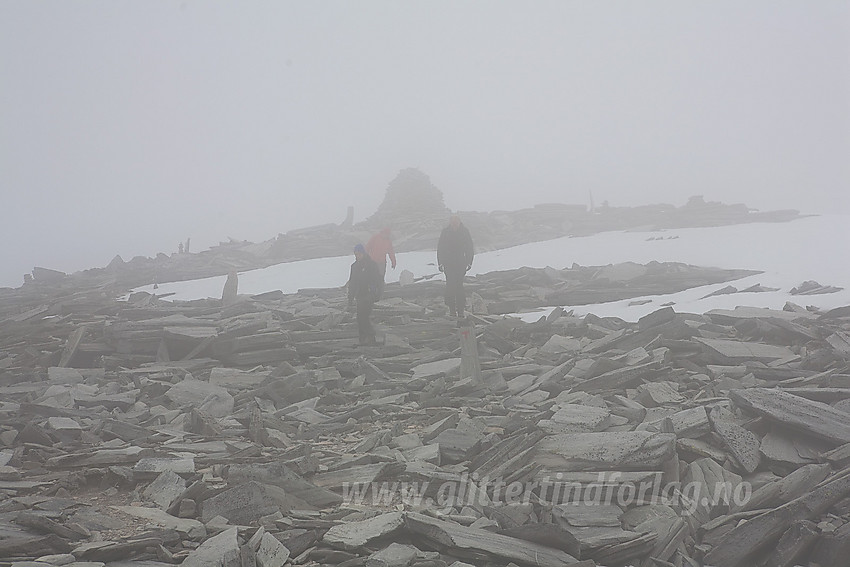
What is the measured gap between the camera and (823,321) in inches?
376

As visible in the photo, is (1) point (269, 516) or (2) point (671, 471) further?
(2) point (671, 471)

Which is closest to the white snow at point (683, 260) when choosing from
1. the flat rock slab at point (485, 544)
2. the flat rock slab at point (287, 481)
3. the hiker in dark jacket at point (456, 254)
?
the hiker in dark jacket at point (456, 254)

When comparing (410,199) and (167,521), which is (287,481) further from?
(410,199)

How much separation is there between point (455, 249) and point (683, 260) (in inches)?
477

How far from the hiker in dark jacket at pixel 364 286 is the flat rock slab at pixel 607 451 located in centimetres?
657

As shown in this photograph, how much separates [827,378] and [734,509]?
3.02 metres

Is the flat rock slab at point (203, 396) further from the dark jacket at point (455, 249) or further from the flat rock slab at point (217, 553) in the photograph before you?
the dark jacket at point (455, 249)

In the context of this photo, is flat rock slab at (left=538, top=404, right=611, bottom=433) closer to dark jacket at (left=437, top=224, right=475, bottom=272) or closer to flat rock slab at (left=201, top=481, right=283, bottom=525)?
flat rock slab at (left=201, top=481, right=283, bottom=525)

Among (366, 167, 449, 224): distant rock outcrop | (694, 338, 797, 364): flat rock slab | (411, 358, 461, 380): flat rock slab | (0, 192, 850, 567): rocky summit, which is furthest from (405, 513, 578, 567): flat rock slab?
(366, 167, 449, 224): distant rock outcrop

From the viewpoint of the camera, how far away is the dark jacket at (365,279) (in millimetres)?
11867

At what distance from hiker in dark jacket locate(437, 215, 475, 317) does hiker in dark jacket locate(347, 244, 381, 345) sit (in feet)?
6.63

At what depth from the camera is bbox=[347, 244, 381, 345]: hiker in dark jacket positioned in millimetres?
11875

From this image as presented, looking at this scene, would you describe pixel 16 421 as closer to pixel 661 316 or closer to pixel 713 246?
pixel 661 316

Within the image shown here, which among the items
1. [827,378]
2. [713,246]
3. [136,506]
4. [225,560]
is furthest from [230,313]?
[713,246]
